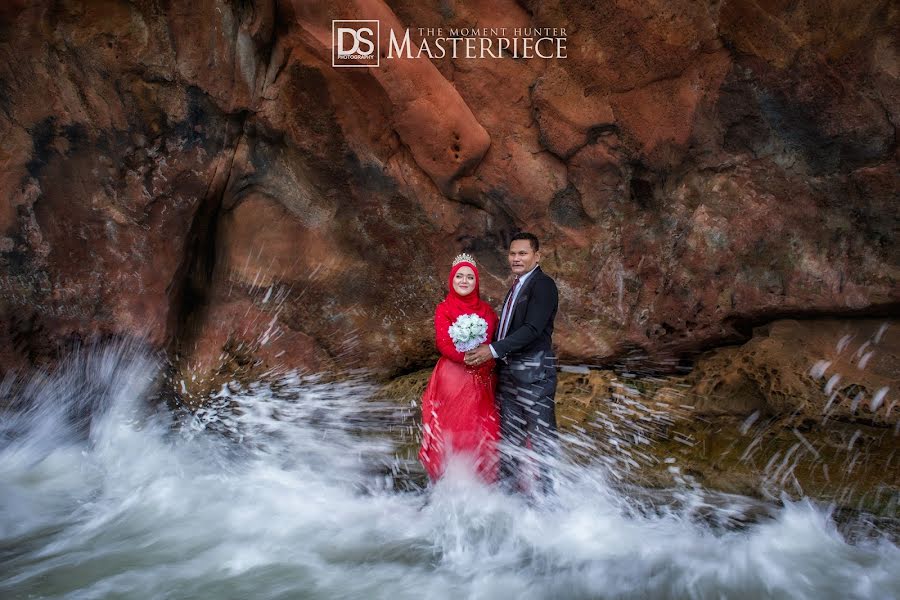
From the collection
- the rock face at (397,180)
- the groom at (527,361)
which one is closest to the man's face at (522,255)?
the groom at (527,361)

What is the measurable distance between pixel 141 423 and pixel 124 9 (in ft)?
9.88

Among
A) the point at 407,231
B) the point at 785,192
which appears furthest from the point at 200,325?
the point at 785,192

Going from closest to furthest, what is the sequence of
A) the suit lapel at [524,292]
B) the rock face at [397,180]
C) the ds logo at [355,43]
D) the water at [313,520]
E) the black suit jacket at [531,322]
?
the water at [313,520] → the black suit jacket at [531,322] → the suit lapel at [524,292] → the rock face at [397,180] → the ds logo at [355,43]

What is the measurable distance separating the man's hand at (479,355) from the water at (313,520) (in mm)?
715

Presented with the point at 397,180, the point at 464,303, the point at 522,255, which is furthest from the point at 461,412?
the point at 397,180

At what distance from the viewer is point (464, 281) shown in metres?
3.83

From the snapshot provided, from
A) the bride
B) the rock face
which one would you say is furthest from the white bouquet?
the rock face

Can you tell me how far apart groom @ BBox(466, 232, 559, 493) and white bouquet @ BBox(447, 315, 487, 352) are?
6cm


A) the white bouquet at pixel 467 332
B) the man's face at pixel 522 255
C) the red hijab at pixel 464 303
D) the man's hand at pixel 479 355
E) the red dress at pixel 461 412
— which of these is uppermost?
the man's face at pixel 522 255

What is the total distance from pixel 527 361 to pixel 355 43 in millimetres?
2586

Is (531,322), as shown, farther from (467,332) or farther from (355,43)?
(355,43)

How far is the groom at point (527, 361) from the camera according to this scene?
12.2 ft

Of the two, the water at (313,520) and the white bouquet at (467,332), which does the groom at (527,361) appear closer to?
the white bouquet at (467,332)

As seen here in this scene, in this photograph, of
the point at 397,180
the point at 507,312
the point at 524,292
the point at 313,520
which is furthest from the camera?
the point at 397,180
